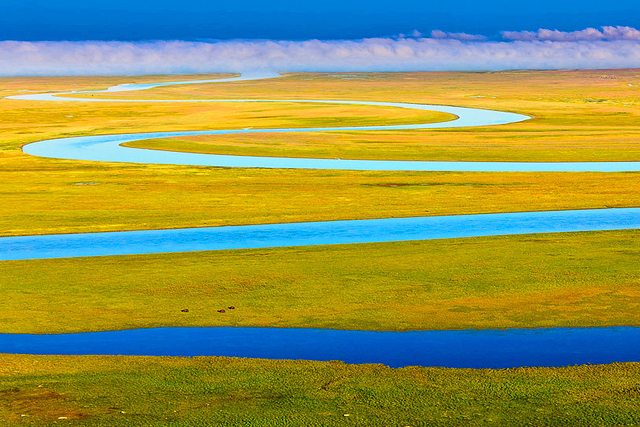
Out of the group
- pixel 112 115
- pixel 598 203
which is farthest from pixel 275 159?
pixel 112 115

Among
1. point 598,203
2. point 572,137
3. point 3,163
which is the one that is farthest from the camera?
point 572,137

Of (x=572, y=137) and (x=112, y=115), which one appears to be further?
(x=112, y=115)

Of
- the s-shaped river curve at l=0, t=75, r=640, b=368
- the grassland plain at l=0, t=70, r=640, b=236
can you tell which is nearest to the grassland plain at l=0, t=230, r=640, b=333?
the s-shaped river curve at l=0, t=75, r=640, b=368

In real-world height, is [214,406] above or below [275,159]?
above

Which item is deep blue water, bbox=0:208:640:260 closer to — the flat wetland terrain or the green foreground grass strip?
the flat wetland terrain

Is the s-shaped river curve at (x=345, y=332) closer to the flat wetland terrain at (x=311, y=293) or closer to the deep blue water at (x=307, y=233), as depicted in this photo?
the deep blue water at (x=307, y=233)

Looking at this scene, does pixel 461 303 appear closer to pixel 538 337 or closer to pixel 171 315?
pixel 538 337

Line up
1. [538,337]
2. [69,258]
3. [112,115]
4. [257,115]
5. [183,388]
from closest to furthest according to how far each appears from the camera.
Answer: [183,388], [538,337], [69,258], [257,115], [112,115]

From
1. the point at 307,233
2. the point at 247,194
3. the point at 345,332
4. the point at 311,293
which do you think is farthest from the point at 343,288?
the point at 247,194

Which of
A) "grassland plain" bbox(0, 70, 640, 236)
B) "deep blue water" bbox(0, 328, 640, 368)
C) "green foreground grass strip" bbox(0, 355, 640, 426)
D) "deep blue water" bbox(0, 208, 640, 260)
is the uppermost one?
"green foreground grass strip" bbox(0, 355, 640, 426)
